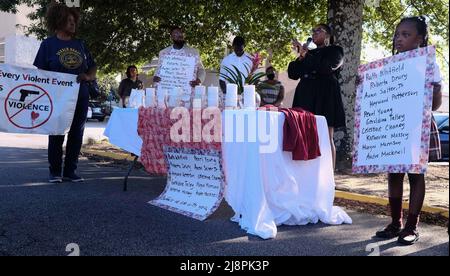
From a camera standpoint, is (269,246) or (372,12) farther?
(372,12)

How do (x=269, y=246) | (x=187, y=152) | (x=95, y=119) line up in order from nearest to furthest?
(x=269, y=246), (x=187, y=152), (x=95, y=119)

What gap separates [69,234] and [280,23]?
874 cm

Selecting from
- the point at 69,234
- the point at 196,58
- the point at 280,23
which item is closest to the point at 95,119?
the point at 280,23

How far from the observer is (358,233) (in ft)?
12.4

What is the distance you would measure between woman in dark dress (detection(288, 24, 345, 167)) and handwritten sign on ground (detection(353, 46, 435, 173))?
103 cm

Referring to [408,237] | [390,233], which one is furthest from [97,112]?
[408,237]

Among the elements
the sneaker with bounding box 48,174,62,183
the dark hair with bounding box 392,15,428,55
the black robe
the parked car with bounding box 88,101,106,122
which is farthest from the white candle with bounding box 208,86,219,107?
the parked car with bounding box 88,101,106,122

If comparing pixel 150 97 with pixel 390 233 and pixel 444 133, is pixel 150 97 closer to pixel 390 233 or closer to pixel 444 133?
pixel 390 233

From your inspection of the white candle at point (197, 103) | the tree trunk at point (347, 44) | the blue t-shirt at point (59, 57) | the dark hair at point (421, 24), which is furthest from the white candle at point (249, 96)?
the tree trunk at point (347, 44)

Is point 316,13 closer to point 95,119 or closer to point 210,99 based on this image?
point 210,99

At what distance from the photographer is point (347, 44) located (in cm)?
743

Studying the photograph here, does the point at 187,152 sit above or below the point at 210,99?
below

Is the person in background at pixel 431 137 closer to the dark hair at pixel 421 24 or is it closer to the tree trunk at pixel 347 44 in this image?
the dark hair at pixel 421 24

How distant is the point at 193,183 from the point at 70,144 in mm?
2168
